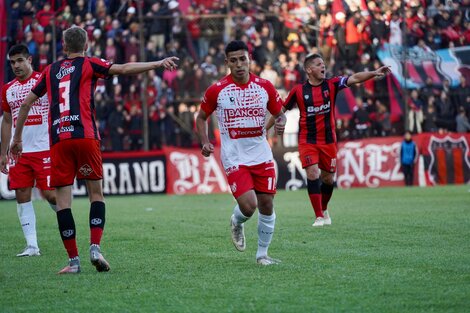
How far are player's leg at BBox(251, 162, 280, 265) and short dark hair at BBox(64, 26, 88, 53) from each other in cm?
208

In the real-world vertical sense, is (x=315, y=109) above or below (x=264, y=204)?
above

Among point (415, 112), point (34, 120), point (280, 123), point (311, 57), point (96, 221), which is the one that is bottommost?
point (96, 221)

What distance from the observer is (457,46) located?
29.5 metres

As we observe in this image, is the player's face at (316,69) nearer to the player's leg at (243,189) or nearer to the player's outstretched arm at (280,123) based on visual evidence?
the player's outstretched arm at (280,123)

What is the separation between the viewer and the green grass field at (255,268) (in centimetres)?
734

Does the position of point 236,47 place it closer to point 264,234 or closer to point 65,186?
point 264,234

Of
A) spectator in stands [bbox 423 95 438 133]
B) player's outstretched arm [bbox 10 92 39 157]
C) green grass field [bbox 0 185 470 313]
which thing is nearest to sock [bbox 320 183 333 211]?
green grass field [bbox 0 185 470 313]

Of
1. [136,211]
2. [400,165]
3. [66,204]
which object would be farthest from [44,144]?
[400,165]

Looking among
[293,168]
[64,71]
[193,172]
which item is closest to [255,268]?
[64,71]

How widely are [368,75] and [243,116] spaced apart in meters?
3.90

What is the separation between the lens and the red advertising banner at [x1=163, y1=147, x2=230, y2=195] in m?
29.0

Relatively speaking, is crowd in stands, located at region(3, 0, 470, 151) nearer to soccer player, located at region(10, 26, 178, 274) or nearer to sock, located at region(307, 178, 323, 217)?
sock, located at region(307, 178, 323, 217)

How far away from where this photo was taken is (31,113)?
484 inches

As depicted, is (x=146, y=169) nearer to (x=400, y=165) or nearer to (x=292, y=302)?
(x=400, y=165)
